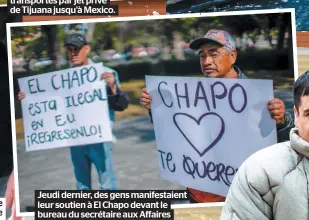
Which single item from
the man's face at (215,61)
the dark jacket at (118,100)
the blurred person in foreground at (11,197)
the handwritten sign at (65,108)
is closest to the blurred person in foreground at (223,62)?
the man's face at (215,61)

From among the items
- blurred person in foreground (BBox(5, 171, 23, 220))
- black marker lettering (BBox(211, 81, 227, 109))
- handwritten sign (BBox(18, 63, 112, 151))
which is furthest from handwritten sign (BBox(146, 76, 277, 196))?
blurred person in foreground (BBox(5, 171, 23, 220))

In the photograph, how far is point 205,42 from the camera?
14.5ft

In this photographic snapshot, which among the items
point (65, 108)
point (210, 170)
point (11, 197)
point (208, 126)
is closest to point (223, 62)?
point (208, 126)

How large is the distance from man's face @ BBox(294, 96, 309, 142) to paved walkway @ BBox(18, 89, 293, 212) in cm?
A: 234

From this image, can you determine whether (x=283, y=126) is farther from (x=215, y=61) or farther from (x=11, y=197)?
(x=11, y=197)

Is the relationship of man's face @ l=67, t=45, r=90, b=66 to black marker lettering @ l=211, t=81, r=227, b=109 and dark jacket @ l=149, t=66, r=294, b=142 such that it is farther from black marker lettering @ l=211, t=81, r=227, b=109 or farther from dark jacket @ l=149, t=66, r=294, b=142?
dark jacket @ l=149, t=66, r=294, b=142

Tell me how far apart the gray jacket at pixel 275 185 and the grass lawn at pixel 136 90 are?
2179 millimetres

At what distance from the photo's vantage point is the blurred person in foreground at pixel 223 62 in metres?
4.39

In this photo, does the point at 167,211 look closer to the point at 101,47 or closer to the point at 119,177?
the point at 119,177

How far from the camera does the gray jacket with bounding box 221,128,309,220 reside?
7.19 feet

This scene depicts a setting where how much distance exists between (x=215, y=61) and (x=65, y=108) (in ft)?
3.52

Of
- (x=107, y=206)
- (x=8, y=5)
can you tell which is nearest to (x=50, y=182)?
(x=107, y=206)

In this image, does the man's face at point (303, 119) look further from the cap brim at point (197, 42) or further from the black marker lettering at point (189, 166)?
the black marker lettering at point (189, 166)

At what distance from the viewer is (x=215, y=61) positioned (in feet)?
14.5
